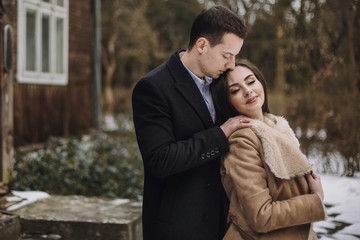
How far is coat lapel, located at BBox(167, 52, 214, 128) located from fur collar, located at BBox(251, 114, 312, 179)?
0.27 meters

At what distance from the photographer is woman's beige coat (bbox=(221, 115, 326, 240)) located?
6.97ft

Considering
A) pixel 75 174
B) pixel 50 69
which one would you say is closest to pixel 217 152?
pixel 75 174

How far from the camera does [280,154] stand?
220 cm

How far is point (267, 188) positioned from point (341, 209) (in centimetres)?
307

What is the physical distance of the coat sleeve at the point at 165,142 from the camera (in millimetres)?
2217

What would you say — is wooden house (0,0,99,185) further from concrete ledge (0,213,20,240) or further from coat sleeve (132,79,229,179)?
coat sleeve (132,79,229,179)

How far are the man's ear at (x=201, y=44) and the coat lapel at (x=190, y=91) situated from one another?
5.5 inches

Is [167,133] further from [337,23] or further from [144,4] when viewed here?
[144,4]

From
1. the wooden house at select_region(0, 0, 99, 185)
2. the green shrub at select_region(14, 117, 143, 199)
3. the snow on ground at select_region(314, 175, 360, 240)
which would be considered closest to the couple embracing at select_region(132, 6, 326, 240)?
the snow on ground at select_region(314, 175, 360, 240)

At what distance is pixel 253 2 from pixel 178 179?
6.34m

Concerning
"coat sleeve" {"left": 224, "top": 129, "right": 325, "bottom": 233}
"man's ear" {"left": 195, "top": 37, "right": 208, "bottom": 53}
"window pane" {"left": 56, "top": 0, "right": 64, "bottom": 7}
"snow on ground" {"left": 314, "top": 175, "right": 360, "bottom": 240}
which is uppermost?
"window pane" {"left": 56, "top": 0, "right": 64, "bottom": 7}

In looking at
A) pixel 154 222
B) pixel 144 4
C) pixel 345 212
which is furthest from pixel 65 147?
pixel 144 4

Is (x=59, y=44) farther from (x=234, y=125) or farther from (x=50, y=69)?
(x=234, y=125)

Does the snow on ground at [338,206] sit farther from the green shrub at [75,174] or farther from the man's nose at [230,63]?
the man's nose at [230,63]
